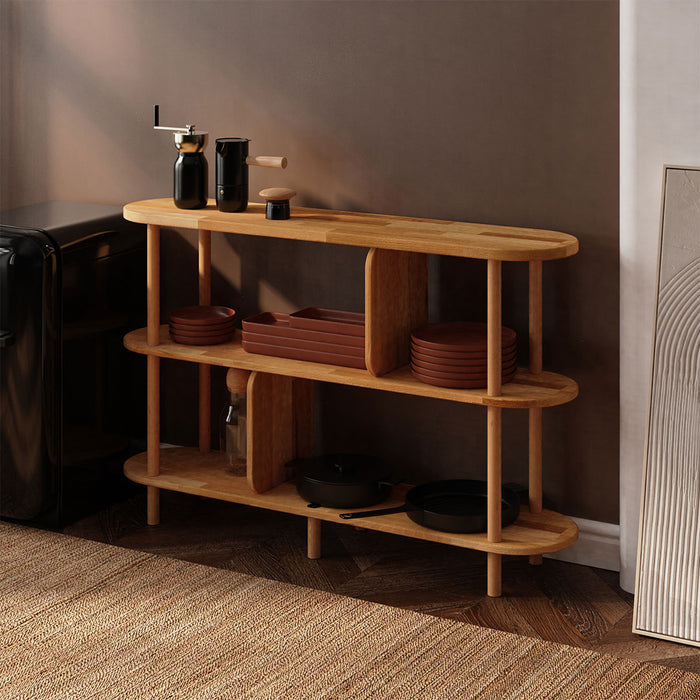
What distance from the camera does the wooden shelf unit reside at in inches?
103

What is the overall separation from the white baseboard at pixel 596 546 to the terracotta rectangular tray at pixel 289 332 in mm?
822

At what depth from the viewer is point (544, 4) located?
270 centimetres

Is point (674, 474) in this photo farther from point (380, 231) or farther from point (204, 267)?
point (204, 267)

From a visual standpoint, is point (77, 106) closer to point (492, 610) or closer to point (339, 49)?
point (339, 49)

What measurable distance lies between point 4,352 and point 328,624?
49.5 inches

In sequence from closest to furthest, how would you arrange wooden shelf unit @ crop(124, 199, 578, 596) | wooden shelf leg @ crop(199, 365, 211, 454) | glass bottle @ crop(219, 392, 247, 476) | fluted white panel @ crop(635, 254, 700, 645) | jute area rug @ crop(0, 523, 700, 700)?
jute area rug @ crop(0, 523, 700, 700) < fluted white panel @ crop(635, 254, 700, 645) < wooden shelf unit @ crop(124, 199, 578, 596) < glass bottle @ crop(219, 392, 247, 476) < wooden shelf leg @ crop(199, 365, 211, 454)

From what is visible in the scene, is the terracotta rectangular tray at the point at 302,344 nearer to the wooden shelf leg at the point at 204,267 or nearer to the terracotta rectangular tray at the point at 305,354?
the terracotta rectangular tray at the point at 305,354

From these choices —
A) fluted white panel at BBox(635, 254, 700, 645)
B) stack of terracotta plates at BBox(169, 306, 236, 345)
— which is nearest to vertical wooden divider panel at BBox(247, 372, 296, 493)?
stack of terracotta plates at BBox(169, 306, 236, 345)

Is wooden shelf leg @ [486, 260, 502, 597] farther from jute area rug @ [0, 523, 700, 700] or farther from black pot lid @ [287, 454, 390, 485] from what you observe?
black pot lid @ [287, 454, 390, 485]

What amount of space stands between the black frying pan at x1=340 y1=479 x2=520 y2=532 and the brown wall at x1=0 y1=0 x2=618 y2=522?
0.12 meters

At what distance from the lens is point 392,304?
9.06 feet

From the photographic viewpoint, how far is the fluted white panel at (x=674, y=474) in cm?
251

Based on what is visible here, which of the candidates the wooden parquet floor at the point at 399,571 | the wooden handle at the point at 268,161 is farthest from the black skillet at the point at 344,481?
the wooden handle at the point at 268,161

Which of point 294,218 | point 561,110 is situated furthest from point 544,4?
point 294,218
